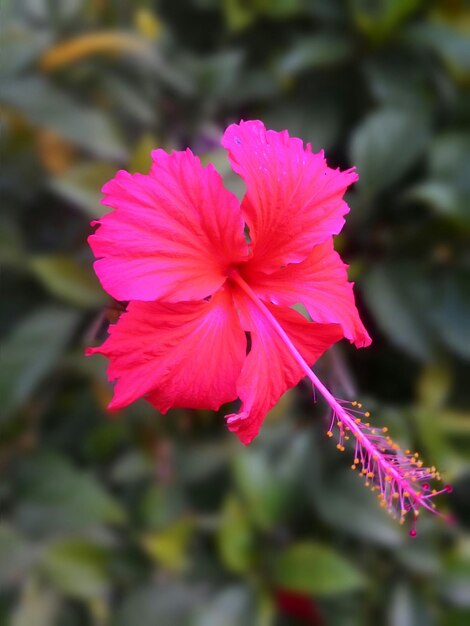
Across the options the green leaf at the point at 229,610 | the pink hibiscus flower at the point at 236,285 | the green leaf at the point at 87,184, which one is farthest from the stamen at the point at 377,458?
the green leaf at the point at 229,610

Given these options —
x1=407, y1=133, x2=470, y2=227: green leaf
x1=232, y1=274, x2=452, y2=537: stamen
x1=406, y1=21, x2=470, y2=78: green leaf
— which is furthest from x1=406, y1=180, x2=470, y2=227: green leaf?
x1=232, y1=274, x2=452, y2=537: stamen

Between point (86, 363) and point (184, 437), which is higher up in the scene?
point (86, 363)

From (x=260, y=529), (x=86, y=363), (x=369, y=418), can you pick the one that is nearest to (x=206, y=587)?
(x=260, y=529)

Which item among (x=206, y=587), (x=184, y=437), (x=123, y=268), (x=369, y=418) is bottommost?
(x=206, y=587)

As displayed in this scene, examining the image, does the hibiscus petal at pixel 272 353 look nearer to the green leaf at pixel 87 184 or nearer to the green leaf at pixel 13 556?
the green leaf at pixel 87 184

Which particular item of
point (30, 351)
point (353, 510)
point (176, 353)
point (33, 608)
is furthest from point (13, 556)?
point (176, 353)

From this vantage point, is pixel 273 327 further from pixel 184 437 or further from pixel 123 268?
pixel 184 437

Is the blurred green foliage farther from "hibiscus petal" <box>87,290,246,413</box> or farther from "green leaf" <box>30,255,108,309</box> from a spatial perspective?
"hibiscus petal" <box>87,290,246,413</box>

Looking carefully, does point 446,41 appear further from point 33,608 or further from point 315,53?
point 33,608
